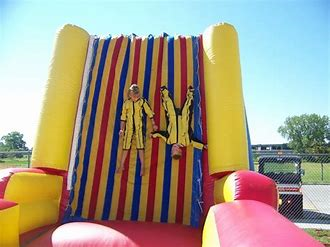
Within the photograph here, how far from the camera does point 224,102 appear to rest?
2920mm

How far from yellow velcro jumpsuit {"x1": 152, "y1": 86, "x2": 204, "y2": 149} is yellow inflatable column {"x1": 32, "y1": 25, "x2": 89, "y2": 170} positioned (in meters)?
0.72

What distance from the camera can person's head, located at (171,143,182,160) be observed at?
10.2 feet

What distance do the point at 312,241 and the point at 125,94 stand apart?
236 cm

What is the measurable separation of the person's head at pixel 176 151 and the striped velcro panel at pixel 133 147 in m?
0.06

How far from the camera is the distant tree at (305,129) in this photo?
188 feet

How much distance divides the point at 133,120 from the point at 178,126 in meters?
0.38

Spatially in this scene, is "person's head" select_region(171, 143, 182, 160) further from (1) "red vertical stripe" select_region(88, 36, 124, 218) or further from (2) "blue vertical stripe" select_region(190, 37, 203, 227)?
(1) "red vertical stripe" select_region(88, 36, 124, 218)

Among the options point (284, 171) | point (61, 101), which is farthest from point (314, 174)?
point (61, 101)

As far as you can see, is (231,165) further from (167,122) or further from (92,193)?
(92,193)

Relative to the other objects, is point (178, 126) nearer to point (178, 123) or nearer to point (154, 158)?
point (178, 123)

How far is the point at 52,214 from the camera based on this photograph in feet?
9.32

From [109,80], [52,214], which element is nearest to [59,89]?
[109,80]

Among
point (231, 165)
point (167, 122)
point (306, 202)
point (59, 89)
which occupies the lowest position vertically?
point (306, 202)

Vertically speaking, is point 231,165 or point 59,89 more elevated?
point 59,89
